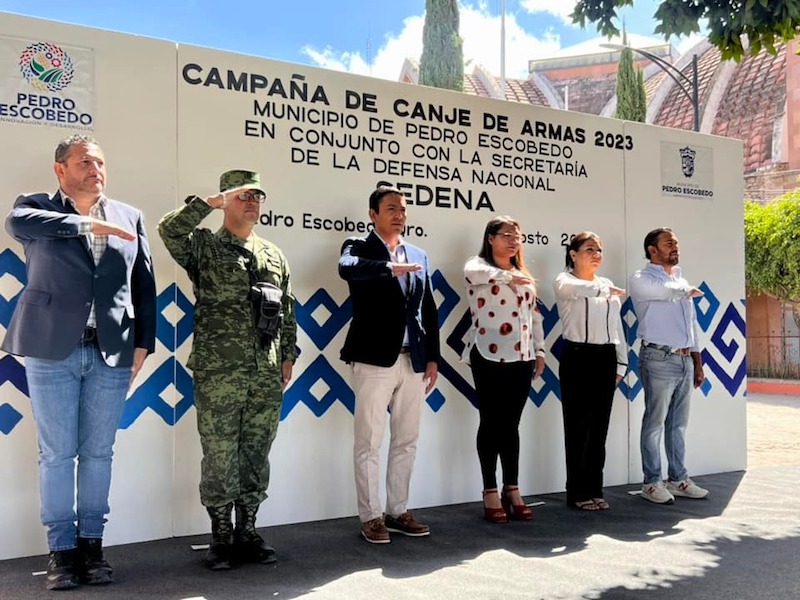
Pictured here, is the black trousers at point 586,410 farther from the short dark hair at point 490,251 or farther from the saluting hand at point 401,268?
the saluting hand at point 401,268

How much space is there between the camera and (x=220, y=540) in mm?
3459

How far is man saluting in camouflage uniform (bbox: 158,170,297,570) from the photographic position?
343cm

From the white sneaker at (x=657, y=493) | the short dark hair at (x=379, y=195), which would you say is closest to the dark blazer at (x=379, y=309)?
the short dark hair at (x=379, y=195)

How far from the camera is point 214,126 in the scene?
4.12 m

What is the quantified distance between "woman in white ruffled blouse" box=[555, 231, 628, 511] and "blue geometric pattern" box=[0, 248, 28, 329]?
9.49 feet

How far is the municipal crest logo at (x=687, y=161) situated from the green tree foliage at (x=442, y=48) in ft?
55.1

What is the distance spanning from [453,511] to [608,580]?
1376mm

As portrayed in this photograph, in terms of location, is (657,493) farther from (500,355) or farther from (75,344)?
(75,344)

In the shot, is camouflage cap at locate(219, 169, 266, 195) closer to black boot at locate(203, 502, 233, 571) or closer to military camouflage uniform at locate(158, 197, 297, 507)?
military camouflage uniform at locate(158, 197, 297, 507)

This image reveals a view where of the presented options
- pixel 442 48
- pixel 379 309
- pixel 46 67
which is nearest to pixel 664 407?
pixel 379 309

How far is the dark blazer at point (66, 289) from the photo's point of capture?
3104 millimetres

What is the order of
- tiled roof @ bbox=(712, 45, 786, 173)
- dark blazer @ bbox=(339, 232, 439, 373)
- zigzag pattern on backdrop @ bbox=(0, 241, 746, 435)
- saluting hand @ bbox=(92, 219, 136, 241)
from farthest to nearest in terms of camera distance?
tiled roof @ bbox=(712, 45, 786, 173)
dark blazer @ bbox=(339, 232, 439, 373)
zigzag pattern on backdrop @ bbox=(0, 241, 746, 435)
saluting hand @ bbox=(92, 219, 136, 241)

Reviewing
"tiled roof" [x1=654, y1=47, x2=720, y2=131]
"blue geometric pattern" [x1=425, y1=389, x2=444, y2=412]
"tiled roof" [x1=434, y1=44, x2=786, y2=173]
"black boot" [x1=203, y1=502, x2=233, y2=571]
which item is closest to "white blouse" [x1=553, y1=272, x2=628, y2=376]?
"blue geometric pattern" [x1=425, y1=389, x2=444, y2=412]

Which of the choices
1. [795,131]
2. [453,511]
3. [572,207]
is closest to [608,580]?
[453,511]
